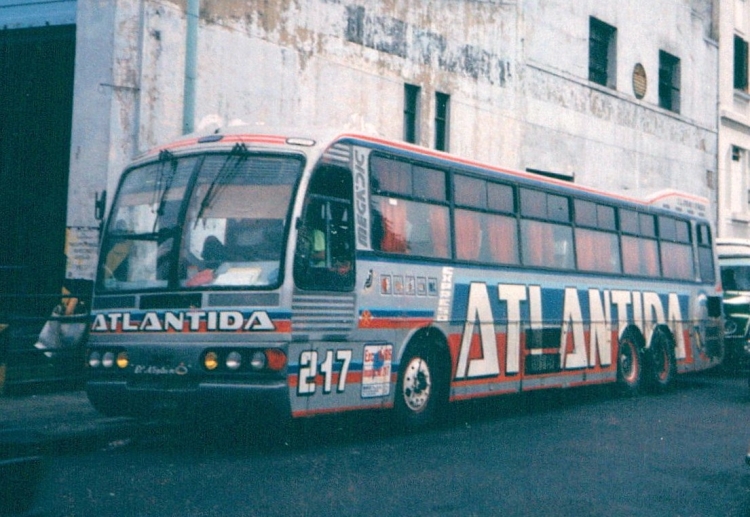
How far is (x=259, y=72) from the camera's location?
56.1 feet

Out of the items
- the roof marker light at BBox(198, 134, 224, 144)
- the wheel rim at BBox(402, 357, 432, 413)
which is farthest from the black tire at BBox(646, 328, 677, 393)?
the roof marker light at BBox(198, 134, 224, 144)

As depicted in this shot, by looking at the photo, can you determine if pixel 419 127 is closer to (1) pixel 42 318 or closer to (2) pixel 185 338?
(1) pixel 42 318

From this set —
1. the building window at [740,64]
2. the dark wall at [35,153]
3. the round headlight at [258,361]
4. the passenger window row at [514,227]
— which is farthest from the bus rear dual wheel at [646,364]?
the building window at [740,64]

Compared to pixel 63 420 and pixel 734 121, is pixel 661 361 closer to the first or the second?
pixel 63 420

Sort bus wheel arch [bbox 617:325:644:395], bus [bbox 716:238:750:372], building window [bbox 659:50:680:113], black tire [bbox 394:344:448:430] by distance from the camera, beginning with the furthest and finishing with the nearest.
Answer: building window [bbox 659:50:680:113] → bus [bbox 716:238:750:372] → bus wheel arch [bbox 617:325:644:395] → black tire [bbox 394:344:448:430]

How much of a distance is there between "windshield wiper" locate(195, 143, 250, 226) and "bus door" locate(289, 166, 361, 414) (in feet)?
2.29

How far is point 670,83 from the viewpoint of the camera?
30.2m

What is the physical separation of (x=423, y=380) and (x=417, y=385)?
0.13 metres

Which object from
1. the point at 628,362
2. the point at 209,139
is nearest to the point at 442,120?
the point at 628,362

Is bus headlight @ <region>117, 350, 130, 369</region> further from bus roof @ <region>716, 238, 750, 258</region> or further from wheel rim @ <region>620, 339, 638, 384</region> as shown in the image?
bus roof @ <region>716, 238, 750, 258</region>

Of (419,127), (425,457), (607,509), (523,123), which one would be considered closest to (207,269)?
(425,457)

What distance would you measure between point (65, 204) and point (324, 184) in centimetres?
784

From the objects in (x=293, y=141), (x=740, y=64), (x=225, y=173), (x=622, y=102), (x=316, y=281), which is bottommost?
(x=316, y=281)

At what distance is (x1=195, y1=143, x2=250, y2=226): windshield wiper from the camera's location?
31.3ft
